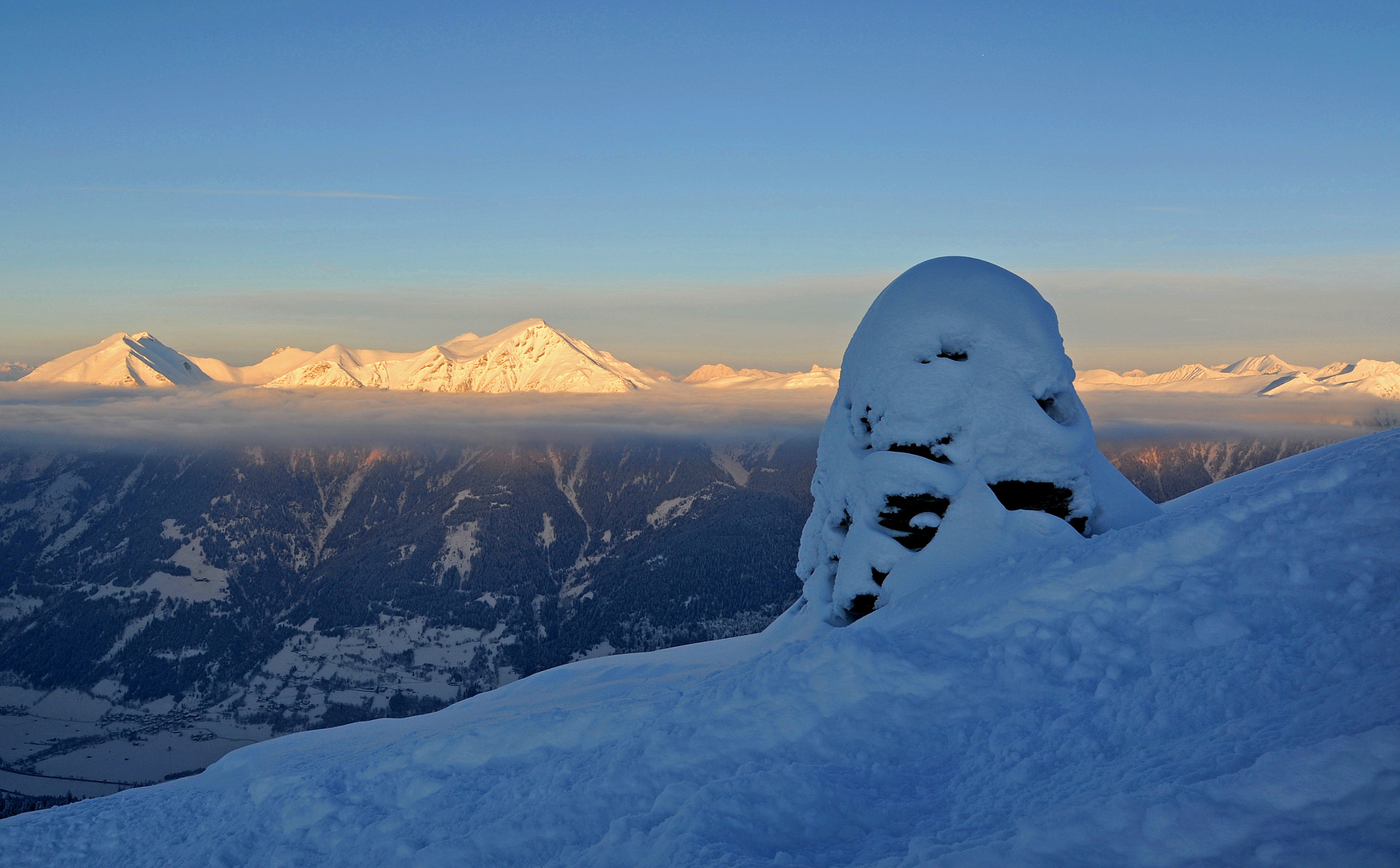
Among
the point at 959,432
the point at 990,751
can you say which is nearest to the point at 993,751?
the point at 990,751

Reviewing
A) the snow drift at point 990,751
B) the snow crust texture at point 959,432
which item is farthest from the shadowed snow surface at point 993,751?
the snow crust texture at point 959,432

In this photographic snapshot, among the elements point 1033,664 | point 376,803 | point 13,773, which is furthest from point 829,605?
point 13,773

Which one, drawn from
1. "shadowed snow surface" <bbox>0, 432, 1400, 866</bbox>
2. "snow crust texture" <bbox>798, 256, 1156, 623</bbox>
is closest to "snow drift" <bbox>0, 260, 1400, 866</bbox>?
"shadowed snow surface" <bbox>0, 432, 1400, 866</bbox>

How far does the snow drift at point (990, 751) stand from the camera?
→ 715 centimetres

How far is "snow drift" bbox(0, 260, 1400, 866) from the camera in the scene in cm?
715

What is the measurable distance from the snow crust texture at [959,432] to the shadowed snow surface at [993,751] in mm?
6592

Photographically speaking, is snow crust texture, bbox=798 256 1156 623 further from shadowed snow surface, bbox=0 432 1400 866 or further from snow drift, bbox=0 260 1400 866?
shadowed snow surface, bbox=0 432 1400 866

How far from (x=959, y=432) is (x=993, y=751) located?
13.6 meters

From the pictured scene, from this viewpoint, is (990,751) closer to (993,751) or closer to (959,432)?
(993,751)

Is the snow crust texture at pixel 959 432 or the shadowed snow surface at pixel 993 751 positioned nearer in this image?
the shadowed snow surface at pixel 993 751

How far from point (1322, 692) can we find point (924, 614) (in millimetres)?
7378

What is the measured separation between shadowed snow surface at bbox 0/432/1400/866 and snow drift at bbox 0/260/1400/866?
0.04 metres

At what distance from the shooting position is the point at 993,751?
32.9 ft

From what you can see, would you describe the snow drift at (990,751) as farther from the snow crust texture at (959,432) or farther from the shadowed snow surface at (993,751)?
the snow crust texture at (959,432)
